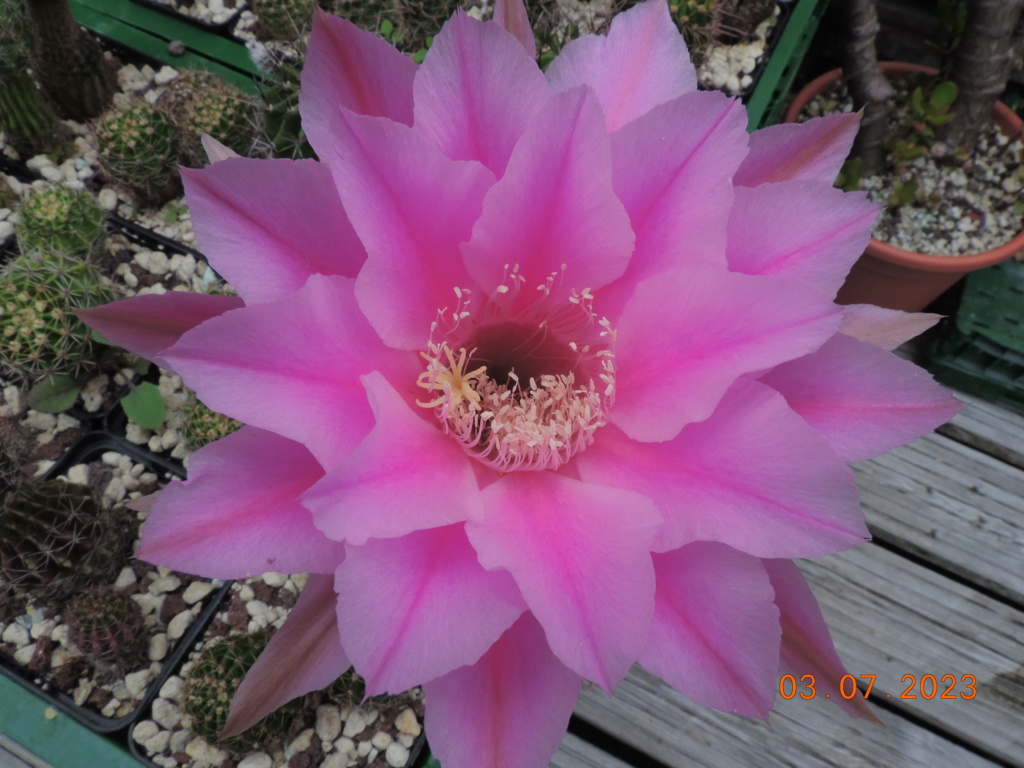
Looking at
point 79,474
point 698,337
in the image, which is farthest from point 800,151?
point 79,474

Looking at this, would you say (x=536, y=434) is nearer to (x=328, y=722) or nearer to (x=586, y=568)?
(x=586, y=568)

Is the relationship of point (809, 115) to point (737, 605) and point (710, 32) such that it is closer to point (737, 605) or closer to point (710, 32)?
point (710, 32)

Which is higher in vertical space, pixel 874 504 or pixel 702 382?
pixel 702 382

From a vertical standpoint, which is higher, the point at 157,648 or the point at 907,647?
the point at 157,648

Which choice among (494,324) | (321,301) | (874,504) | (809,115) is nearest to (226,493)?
(321,301)

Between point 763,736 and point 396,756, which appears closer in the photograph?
point 396,756
